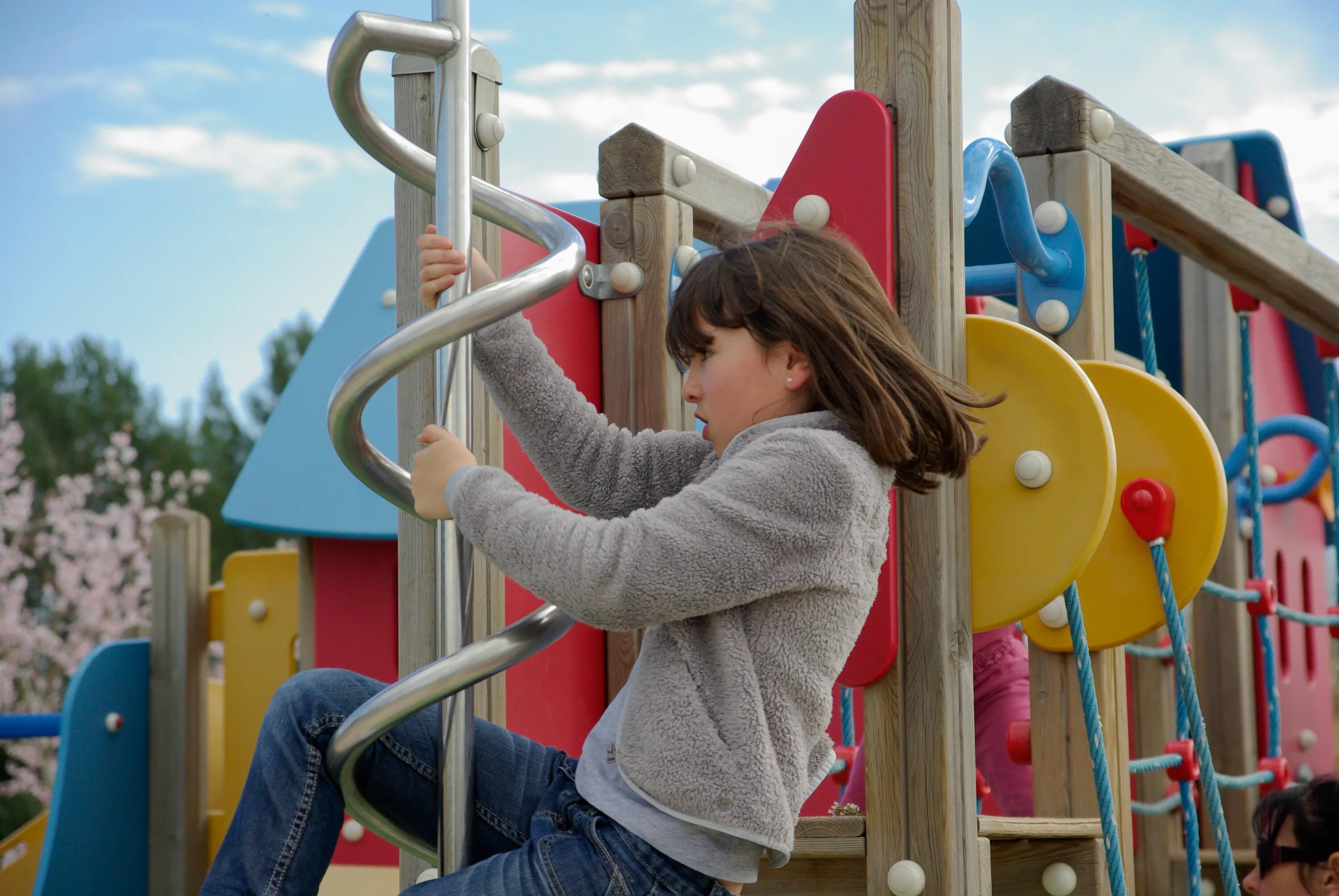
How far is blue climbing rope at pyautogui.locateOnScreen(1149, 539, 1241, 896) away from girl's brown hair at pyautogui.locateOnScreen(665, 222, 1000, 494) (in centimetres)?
72

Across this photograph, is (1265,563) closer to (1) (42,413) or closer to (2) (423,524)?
(2) (423,524)

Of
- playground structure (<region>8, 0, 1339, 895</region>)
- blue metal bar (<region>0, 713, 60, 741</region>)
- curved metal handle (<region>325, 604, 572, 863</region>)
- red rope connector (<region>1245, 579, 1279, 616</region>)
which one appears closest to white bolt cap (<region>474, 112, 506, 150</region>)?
playground structure (<region>8, 0, 1339, 895</region>)

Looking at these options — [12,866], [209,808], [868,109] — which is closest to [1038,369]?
[868,109]

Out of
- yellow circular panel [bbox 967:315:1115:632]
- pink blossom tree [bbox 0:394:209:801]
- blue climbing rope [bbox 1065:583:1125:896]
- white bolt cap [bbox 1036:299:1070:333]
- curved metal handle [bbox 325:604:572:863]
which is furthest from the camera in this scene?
pink blossom tree [bbox 0:394:209:801]

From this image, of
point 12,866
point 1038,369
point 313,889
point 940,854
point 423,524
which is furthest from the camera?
point 12,866

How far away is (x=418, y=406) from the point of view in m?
1.87

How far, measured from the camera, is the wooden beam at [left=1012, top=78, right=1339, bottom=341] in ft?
7.11

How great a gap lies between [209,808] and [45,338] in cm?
1036

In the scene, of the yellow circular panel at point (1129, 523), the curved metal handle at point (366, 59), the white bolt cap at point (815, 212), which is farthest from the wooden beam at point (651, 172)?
the curved metal handle at point (366, 59)

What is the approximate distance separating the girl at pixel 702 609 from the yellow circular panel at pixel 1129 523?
30.6 inches

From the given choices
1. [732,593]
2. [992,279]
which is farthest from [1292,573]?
[732,593]

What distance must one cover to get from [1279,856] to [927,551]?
100cm

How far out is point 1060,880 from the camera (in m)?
1.72

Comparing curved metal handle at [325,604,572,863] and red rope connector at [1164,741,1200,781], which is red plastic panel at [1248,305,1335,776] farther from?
curved metal handle at [325,604,572,863]
